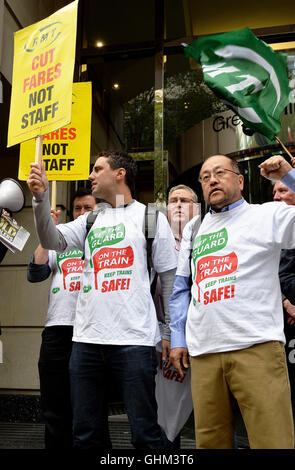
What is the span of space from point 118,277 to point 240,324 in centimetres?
80

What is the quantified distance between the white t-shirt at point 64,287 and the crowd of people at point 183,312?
68 centimetres

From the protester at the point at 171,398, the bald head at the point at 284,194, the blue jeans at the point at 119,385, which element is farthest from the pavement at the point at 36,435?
the bald head at the point at 284,194

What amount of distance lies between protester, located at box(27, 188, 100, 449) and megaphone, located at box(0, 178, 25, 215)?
34 cm

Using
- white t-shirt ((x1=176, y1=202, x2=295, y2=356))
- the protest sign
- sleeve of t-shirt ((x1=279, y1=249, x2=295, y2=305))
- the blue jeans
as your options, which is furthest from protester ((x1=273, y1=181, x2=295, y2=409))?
the protest sign

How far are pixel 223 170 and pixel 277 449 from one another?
149 centimetres

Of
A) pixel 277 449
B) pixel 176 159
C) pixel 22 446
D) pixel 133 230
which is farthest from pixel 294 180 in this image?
pixel 176 159

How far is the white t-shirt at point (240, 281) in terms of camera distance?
247 centimetres

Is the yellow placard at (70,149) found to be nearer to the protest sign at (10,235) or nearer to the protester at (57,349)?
the protester at (57,349)

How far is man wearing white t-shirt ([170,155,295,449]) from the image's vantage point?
236 cm

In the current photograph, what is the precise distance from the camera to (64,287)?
3859 millimetres

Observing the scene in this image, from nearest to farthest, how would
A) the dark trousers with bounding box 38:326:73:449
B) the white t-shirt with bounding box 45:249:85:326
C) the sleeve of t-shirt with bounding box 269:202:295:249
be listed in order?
the sleeve of t-shirt with bounding box 269:202:295:249 → the dark trousers with bounding box 38:326:73:449 → the white t-shirt with bounding box 45:249:85:326

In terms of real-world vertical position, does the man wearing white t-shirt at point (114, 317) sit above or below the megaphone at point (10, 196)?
below

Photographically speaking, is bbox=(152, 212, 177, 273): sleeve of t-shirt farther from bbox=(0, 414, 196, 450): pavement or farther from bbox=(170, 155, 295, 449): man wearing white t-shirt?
bbox=(0, 414, 196, 450): pavement

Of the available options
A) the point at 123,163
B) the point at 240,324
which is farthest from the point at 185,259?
the point at 123,163
